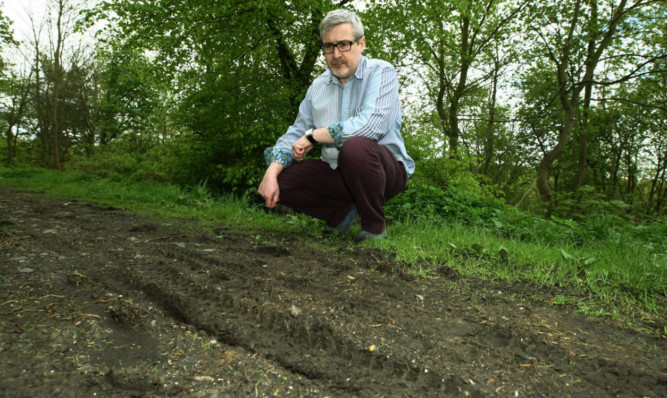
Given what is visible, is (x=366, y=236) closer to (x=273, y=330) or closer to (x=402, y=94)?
(x=273, y=330)

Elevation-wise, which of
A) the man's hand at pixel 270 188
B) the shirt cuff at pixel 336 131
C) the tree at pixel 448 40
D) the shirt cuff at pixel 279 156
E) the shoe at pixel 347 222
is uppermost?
the tree at pixel 448 40

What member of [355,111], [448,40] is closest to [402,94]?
[448,40]

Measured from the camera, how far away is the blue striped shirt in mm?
2850

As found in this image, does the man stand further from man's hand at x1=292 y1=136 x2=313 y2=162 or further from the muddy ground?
the muddy ground

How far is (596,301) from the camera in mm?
2006

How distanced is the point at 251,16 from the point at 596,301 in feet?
23.3

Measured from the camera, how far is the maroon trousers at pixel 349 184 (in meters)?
2.87

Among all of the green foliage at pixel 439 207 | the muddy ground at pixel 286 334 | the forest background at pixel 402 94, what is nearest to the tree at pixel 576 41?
the forest background at pixel 402 94

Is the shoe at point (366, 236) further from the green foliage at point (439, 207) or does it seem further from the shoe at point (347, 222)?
the green foliage at point (439, 207)

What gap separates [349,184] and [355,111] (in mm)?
597

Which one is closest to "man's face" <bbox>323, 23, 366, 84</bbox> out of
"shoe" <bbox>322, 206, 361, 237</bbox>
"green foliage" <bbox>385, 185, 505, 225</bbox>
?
"shoe" <bbox>322, 206, 361, 237</bbox>

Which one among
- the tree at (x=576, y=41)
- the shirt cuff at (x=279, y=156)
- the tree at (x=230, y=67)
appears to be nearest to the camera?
the shirt cuff at (x=279, y=156)

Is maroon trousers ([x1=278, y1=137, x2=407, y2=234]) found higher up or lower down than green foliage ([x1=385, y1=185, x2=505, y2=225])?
higher up

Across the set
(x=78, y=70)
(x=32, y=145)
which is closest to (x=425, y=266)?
(x=78, y=70)
